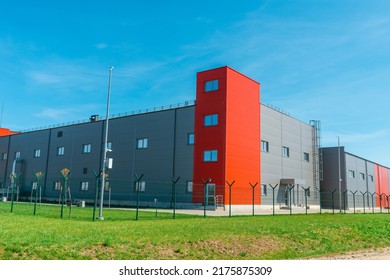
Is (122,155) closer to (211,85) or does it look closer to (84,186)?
(84,186)

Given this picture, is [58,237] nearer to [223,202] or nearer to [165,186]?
[223,202]

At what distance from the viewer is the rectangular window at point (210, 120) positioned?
39.6 meters

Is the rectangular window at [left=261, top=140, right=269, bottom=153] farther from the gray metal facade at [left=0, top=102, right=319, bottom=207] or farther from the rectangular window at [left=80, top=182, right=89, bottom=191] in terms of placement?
the rectangular window at [left=80, top=182, right=89, bottom=191]

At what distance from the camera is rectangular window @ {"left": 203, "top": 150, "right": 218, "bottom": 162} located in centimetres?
3895

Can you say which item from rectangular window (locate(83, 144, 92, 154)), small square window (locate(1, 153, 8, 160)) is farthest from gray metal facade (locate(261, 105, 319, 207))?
small square window (locate(1, 153, 8, 160))

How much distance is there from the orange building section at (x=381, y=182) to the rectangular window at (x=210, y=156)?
44.9 metres

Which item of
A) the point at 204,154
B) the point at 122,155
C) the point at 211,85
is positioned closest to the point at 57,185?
the point at 122,155

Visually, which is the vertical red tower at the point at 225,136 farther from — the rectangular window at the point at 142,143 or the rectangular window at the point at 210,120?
the rectangular window at the point at 142,143

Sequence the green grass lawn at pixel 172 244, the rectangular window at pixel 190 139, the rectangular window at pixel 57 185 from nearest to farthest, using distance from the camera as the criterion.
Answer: the green grass lawn at pixel 172 244 → the rectangular window at pixel 190 139 → the rectangular window at pixel 57 185

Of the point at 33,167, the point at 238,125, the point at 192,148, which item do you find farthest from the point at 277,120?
the point at 33,167

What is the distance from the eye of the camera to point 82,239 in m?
10.9

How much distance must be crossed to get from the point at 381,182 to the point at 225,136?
5030cm

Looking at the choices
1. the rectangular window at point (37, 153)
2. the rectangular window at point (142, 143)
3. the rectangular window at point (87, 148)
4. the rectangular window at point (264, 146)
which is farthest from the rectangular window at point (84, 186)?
the rectangular window at point (264, 146)

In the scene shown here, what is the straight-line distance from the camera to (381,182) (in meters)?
74.8
